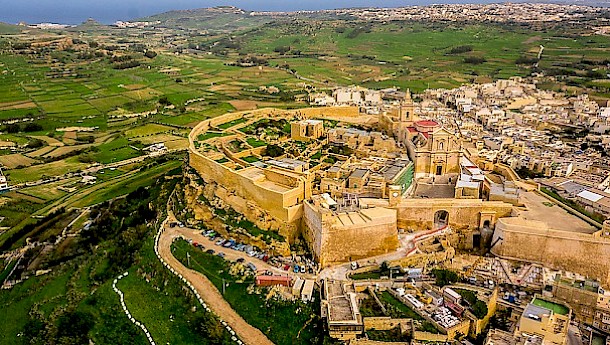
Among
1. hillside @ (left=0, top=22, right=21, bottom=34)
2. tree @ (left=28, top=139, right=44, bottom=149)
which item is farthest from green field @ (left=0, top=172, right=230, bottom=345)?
hillside @ (left=0, top=22, right=21, bottom=34)

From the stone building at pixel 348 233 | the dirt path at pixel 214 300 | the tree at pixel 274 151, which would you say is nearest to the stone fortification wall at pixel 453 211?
the stone building at pixel 348 233

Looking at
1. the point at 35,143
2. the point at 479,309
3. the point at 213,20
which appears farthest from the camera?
the point at 213,20

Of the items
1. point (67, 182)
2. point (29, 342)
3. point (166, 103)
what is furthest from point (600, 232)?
point (166, 103)

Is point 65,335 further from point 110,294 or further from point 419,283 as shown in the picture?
point 419,283

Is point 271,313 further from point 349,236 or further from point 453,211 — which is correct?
point 453,211

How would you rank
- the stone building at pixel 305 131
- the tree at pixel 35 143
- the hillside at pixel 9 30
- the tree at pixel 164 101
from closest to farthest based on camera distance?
1. the stone building at pixel 305 131
2. the tree at pixel 35 143
3. the tree at pixel 164 101
4. the hillside at pixel 9 30

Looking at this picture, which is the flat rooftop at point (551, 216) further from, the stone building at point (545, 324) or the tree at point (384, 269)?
the tree at point (384, 269)

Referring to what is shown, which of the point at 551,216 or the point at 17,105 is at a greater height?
the point at 551,216

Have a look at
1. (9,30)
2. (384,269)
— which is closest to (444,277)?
(384,269)
